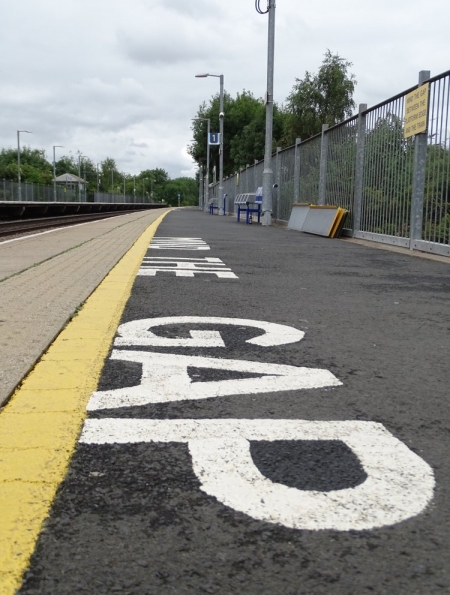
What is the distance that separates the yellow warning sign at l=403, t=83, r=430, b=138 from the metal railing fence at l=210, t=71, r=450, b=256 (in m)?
0.08

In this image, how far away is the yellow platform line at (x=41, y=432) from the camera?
148 cm

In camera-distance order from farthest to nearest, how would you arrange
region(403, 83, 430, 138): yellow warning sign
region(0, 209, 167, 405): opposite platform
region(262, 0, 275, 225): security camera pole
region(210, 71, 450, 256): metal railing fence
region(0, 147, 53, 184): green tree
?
region(0, 147, 53, 184): green tree → region(262, 0, 275, 225): security camera pole → region(403, 83, 430, 138): yellow warning sign → region(210, 71, 450, 256): metal railing fence → region(0, 209, 167, 405): opposite platform

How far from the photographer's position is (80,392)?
8.39 ft

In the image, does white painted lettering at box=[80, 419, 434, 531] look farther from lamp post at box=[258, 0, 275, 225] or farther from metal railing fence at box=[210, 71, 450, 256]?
lamp post at box=[258, 0, 275, 225]

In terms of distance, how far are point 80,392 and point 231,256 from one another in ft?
21.3

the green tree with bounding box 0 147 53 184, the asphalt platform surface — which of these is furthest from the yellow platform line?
the green tree with bounding box 0 147 53 184

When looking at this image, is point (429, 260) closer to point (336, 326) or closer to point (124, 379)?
point (336, 326)

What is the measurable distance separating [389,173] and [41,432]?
10.3 meters

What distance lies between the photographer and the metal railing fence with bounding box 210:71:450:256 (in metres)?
9.45

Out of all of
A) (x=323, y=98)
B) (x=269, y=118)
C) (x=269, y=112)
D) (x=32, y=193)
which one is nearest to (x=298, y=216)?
(x=269, y=118)

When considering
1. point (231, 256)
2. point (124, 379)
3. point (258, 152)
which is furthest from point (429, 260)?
point (258, 152)

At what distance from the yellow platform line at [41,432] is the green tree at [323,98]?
44.5 m

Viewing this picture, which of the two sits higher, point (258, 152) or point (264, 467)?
point (258, 152)

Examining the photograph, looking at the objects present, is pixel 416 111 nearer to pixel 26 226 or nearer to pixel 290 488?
pixel 290 488
